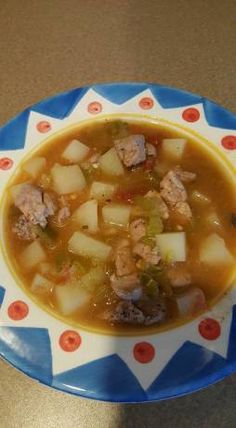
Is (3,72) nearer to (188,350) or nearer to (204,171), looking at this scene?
(204,171)

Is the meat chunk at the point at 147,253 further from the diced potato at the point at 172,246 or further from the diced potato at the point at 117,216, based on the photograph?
the diced potato at the point at 117,216

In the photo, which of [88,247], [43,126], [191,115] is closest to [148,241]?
[88,247]

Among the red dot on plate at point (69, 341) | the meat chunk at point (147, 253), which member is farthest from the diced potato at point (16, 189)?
the red dot on plate at point (69, 341)

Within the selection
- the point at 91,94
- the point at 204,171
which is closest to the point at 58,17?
the point at 91,94

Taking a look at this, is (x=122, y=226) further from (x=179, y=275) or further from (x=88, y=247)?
(x=179, y=275)

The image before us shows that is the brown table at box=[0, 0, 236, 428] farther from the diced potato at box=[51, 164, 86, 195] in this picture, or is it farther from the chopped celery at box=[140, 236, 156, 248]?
the chopped celery at box=[140, 236, 156, 248]

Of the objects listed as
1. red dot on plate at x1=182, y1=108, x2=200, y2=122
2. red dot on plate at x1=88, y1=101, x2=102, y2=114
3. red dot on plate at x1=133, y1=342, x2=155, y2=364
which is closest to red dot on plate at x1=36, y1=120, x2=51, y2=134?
red dot on plate at x1=88, y1=101, x2=102, y2=114
